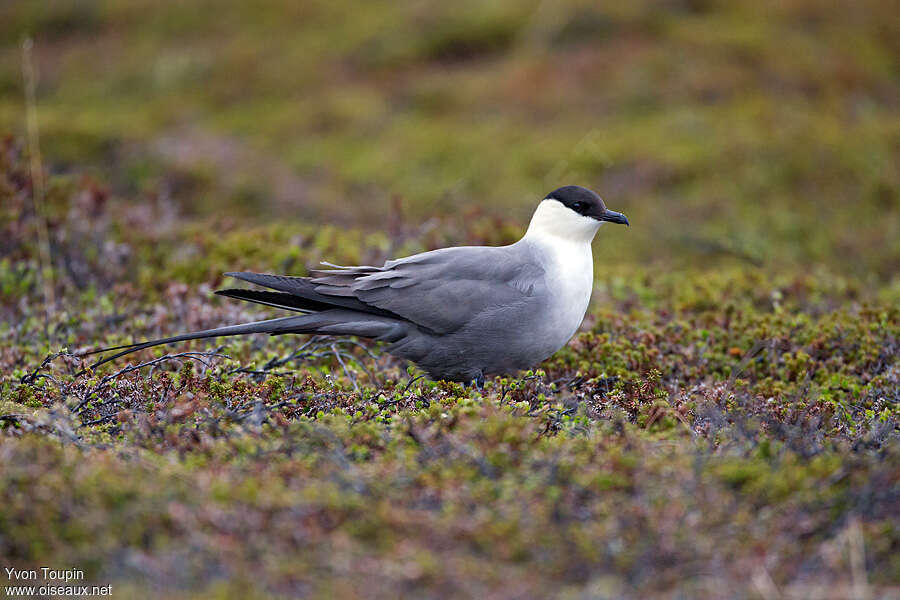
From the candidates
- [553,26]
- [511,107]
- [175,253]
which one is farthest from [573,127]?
[175,253]

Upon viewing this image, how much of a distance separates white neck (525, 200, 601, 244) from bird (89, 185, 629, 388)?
0.29 ft

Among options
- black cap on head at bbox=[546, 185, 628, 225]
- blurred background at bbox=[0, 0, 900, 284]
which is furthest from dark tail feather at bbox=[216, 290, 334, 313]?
blurred background at bbox=[0, 0, 900, 284]

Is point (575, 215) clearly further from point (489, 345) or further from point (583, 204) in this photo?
point (489, 345)

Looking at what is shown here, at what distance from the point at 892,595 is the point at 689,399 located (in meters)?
1.91

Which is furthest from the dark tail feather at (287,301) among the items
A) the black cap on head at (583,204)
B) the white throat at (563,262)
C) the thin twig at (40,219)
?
the thin twig at (40,219)

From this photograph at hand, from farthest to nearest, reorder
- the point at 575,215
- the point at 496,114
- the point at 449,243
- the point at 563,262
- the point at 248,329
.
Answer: the point at 496,114 → the point at 449,243 → the point at 575,215 → the point at 563,262 → the point at 248,329

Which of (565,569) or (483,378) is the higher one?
(565,569)

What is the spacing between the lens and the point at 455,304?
4.57 meters

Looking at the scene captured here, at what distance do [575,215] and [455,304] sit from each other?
2.72ft

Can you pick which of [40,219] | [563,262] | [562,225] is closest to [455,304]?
[563,262]

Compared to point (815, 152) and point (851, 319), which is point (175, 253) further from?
point (815, 152)

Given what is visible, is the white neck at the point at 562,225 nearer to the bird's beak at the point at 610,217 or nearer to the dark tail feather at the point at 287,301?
the bird's beak at the point at 610,217

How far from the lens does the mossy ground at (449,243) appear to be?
2803 mm

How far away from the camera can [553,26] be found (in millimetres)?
12766
